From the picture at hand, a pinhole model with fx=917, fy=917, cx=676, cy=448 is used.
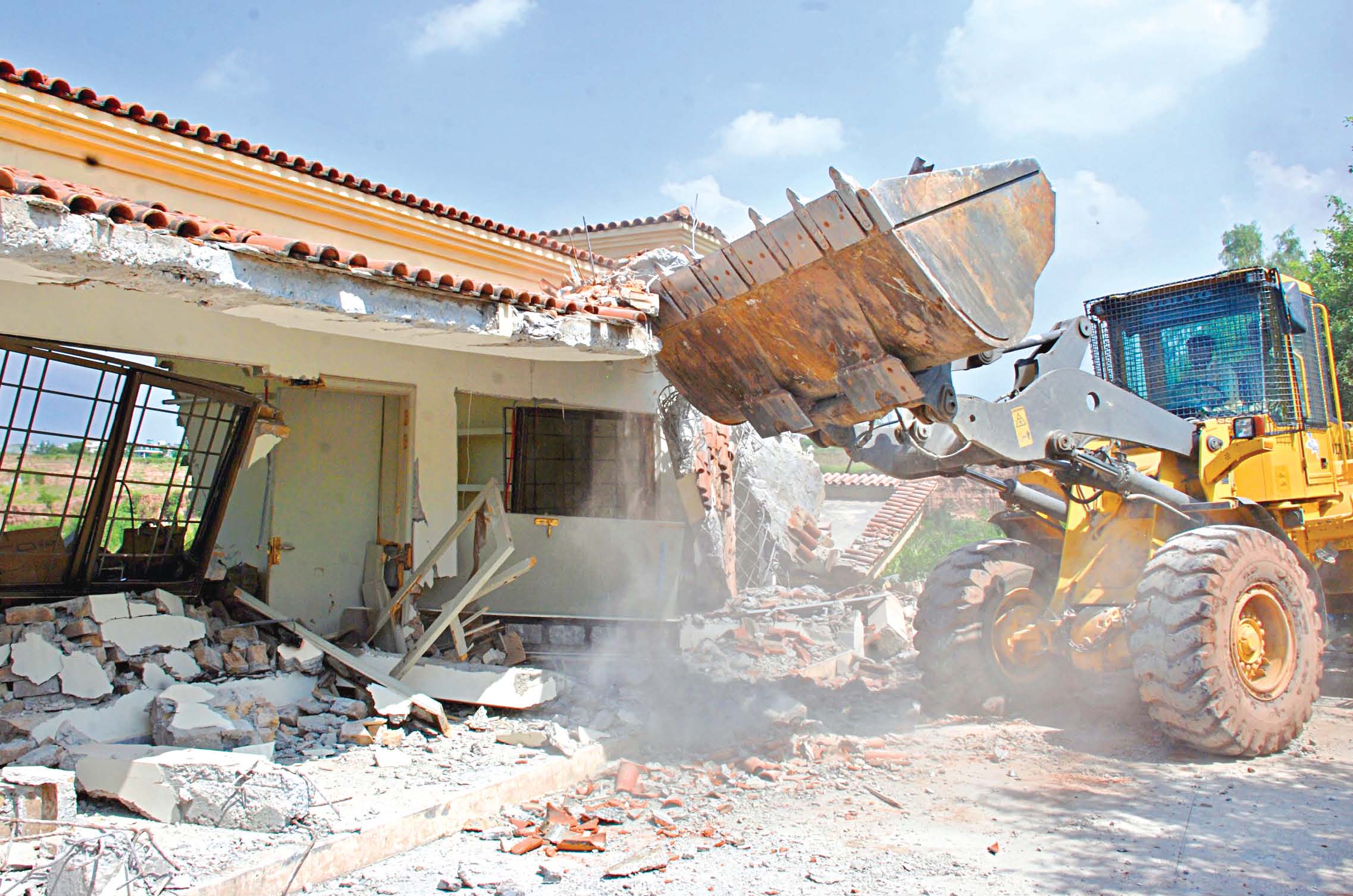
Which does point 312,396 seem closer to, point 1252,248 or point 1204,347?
point 1204,347

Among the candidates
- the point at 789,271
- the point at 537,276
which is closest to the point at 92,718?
the point at 789,271

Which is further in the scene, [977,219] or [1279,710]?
[1279,710]

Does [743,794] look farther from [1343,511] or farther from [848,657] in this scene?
[1343,511]

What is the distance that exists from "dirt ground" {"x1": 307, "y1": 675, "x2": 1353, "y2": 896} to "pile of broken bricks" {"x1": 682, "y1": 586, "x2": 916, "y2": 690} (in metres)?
1.51

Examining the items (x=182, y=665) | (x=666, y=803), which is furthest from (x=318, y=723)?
(x=666, y=803)

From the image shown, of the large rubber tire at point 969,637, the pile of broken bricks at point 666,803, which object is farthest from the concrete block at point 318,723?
the large rubber tire at point 969,637

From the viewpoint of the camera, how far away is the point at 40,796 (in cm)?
394

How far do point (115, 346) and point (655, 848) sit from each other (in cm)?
450

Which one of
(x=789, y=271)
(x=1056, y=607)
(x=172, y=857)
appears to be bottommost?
(x=172, y=857)

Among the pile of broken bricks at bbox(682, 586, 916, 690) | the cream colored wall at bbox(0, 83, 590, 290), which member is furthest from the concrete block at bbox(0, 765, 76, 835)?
the cream colored wall at bbox(0, 83, 590, 290)

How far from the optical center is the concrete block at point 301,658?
6.23 metres

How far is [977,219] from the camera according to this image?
4867 millimetres

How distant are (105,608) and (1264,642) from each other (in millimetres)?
7473

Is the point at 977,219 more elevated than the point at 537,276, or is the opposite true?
the point at 537,276
